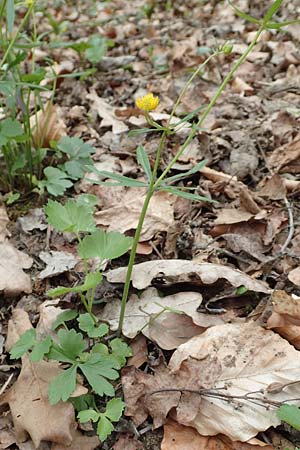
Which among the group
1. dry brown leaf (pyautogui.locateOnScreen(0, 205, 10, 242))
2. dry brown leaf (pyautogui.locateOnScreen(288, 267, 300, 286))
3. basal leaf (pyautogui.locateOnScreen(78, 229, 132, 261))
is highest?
basal leaf (pyautogui.locateOnScreen(78, 229, 132, 261))

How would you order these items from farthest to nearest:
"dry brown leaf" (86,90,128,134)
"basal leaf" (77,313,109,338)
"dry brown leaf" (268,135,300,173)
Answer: "dry brown leaf" (86,90,128,134), "dry brown leaf" (268,135,300,173), "basal leaf" (77,313,109,338)

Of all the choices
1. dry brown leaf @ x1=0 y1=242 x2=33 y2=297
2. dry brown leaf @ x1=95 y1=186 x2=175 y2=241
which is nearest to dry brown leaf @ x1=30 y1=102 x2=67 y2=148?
dry brown leaf @ x1=95 y1=186 x2=175 y2=241

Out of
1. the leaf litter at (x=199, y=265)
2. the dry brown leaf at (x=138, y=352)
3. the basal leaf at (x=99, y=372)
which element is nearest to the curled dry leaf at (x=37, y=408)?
the leaf litter at (x=199, y=265)

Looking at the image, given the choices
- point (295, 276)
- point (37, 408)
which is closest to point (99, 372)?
point (37, 408)

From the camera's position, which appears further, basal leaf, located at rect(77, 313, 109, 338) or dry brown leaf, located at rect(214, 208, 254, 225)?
dry brown leaf, located at rect(214, 208, 254, 225)

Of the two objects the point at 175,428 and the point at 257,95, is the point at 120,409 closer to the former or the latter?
the point at 175,428

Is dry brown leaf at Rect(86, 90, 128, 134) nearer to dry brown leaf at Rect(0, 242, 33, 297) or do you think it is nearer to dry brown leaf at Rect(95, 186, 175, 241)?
dry brown leaf at Rect(95, 186, 175, 241)

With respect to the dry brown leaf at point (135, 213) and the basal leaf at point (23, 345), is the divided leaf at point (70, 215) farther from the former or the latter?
the dry brown leaf at point (135, 213)

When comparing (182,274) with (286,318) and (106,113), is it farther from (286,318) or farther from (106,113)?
(106,113)

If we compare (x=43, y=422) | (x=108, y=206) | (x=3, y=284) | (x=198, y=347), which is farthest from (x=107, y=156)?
(x=43, y=422)
